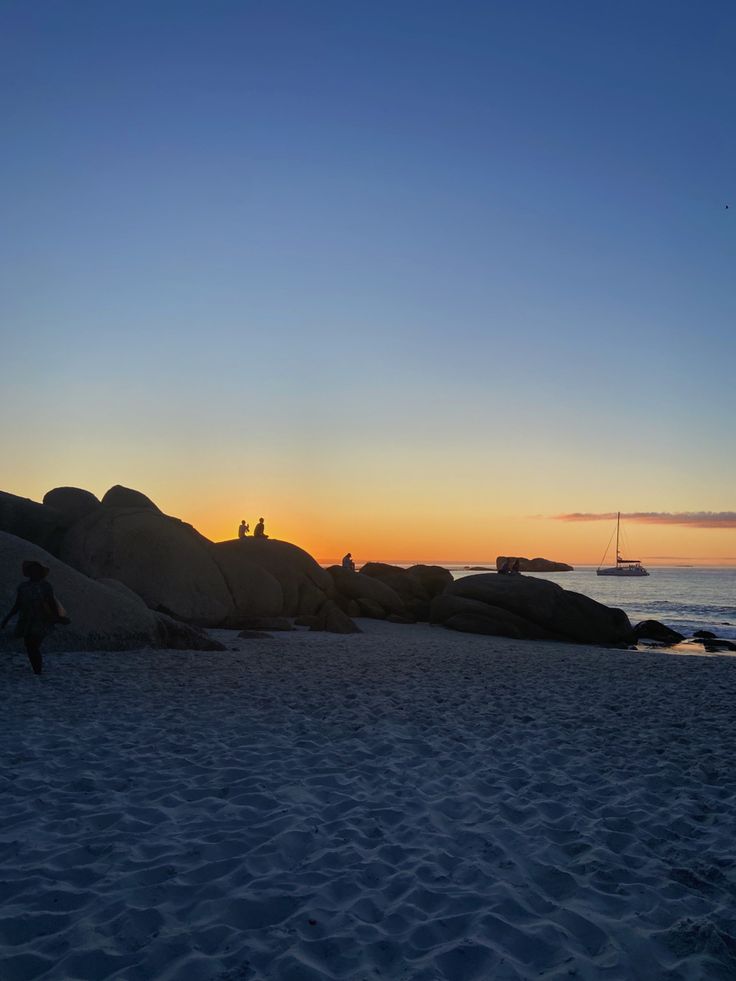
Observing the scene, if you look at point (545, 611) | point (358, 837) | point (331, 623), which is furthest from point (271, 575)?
point (358, 837)

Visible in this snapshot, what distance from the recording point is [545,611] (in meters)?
28.1

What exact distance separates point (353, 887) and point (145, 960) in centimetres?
163

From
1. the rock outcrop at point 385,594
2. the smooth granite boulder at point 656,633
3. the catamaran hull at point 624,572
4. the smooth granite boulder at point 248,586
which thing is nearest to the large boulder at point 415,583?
the rock outcrop at point 385,594

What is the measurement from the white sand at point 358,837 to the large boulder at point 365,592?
61.4 ft

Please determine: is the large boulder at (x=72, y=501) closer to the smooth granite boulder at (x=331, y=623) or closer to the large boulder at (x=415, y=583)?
the smooth granite boulder at (x=331, y=623)

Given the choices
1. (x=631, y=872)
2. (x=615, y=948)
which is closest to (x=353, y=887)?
(x=615, y=948)

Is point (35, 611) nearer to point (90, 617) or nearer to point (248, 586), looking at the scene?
point (90, 617)

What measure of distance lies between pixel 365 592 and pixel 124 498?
11.3 m

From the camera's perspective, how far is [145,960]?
4.20 m

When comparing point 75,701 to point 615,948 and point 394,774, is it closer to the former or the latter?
point 394,774

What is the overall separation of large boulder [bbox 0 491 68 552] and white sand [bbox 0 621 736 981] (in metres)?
Result: 13.2

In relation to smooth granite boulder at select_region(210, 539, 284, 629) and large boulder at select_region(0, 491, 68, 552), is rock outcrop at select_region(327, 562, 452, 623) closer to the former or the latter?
smooth granite boulder at select_region(210, 539, 284, 629)

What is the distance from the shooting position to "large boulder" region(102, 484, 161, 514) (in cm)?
2698

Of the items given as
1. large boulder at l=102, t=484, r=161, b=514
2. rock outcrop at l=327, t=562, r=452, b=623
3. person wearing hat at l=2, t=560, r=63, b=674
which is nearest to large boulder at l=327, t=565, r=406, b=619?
rock outcrop at l=327, t=562, r=452, b=623
